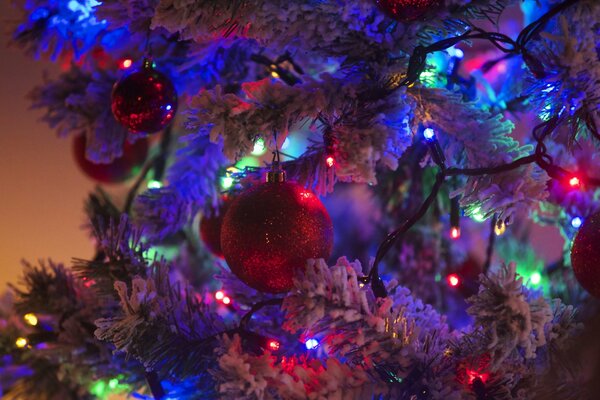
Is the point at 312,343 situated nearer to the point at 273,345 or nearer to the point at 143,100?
the point at 273,345

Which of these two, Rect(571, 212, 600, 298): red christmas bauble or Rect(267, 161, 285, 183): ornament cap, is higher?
Rect(267, 161, 285, 183): ornament cap

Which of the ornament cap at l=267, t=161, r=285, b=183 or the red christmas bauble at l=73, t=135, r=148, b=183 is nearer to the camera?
the ornament cap at l=267, t=161, r=285, b=183

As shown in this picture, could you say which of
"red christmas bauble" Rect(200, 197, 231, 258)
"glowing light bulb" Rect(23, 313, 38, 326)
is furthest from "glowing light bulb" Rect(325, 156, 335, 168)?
"glowing light bulb" Rect(23, 313, 38, 326)

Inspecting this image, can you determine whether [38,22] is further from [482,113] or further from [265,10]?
[482,113]

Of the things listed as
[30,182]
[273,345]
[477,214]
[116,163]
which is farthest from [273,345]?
[30,182]

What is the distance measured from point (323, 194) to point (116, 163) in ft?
1.64

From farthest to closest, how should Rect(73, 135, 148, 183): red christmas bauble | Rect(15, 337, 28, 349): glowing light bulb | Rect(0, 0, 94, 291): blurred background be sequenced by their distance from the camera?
Rect(0, 0, 94, 291): blurred background → Rect(73, 135, 148, 183): red christmas bauble → Rect(15, 337, 28, 349): glowing light bulb

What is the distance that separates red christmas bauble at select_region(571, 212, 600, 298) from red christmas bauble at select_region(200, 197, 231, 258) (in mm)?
423

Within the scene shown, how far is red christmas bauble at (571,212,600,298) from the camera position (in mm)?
503

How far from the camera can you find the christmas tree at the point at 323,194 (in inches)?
18.1

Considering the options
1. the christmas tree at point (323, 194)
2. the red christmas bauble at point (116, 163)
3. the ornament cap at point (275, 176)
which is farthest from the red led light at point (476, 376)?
the red christmas bauble at point (116, 163)

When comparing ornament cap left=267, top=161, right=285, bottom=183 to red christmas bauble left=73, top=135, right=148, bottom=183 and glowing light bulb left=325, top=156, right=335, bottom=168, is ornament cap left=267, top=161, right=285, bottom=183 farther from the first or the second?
red christmas bauble left=73, top=135, right=148, bottom=183

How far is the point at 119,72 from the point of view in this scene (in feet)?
2.46

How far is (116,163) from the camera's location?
0.97m
